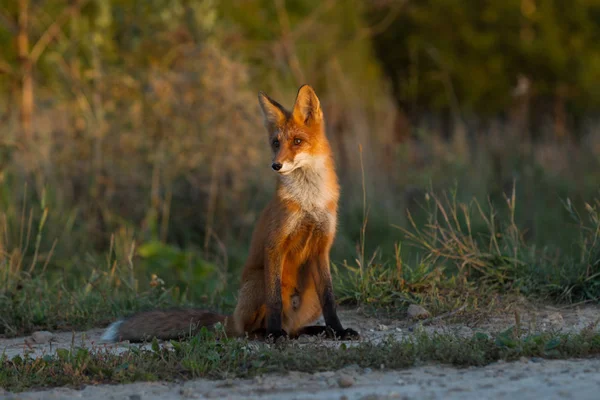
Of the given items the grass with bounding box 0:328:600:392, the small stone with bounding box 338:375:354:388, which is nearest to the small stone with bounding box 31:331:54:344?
the grass with bounding box 0:328:600:392

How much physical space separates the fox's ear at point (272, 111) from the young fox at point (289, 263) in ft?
0.25

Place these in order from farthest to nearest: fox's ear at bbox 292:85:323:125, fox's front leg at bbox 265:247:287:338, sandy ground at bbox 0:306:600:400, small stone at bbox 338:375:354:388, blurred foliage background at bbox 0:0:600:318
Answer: blurred foliage background at bbox 0:0:600:318 → fox's ear at bbox 292:85:323:125 → fox's front leg at bbox 265:247:287:338 → small stone at bbox 338:375:354:388 → sandy ground at bbox 0:306:600:400

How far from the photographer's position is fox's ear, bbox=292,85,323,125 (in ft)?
18.4

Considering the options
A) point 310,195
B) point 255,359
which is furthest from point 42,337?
point 310,195

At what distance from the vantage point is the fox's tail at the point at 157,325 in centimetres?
531

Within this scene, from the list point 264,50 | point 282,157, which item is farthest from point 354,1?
point 282,157

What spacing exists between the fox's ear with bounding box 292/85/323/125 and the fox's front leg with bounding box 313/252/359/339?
1.02 m

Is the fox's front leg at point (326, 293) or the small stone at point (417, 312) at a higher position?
the fox's front leg at point (326, 293)

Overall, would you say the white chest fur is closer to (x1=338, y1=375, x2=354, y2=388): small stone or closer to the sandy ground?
the sandy ground

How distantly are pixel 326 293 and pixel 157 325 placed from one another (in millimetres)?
1218

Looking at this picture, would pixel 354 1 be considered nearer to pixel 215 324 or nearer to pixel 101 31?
pixel 101 31

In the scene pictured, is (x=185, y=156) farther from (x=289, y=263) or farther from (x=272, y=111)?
(x=289, y=263)

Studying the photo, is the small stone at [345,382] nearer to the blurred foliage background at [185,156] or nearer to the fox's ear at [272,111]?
the fox's ear at [272,111]

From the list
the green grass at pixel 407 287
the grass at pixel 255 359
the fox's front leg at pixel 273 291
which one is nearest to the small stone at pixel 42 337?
the green grass at pixel 407 287
